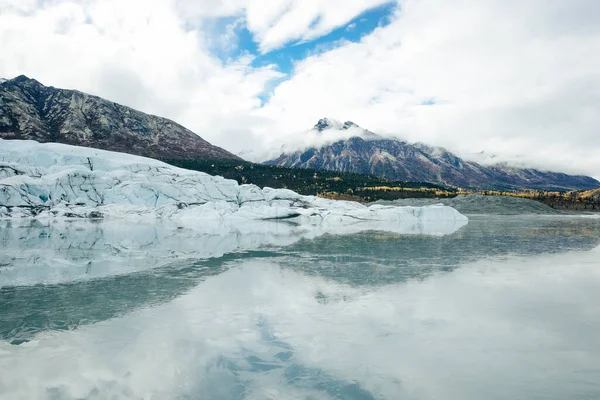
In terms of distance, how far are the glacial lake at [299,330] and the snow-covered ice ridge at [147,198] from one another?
23.1 m

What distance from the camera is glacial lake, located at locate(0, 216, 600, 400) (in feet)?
15.6

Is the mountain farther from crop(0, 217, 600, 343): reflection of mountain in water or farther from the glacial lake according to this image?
the glacial lake

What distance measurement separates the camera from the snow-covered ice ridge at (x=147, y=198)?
37.0m

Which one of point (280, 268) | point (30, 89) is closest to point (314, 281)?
point (280, 268)

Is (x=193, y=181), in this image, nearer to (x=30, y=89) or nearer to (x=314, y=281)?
(x=314, y=281)

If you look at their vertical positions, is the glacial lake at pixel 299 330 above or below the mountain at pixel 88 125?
below

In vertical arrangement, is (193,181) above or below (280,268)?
above

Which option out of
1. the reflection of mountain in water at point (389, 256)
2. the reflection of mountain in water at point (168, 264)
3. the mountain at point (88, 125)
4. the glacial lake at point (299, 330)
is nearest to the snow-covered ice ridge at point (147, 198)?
the reflection of mountain in water at point (389, 256)

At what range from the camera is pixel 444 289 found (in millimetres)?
9641

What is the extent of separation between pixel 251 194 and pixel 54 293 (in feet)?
118

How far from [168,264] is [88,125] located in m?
147

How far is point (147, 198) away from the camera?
40438 millimetres

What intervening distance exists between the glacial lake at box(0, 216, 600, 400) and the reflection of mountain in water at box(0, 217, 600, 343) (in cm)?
8

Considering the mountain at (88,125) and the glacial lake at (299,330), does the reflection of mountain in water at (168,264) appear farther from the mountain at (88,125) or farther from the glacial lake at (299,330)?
the mountain at (88,125)
